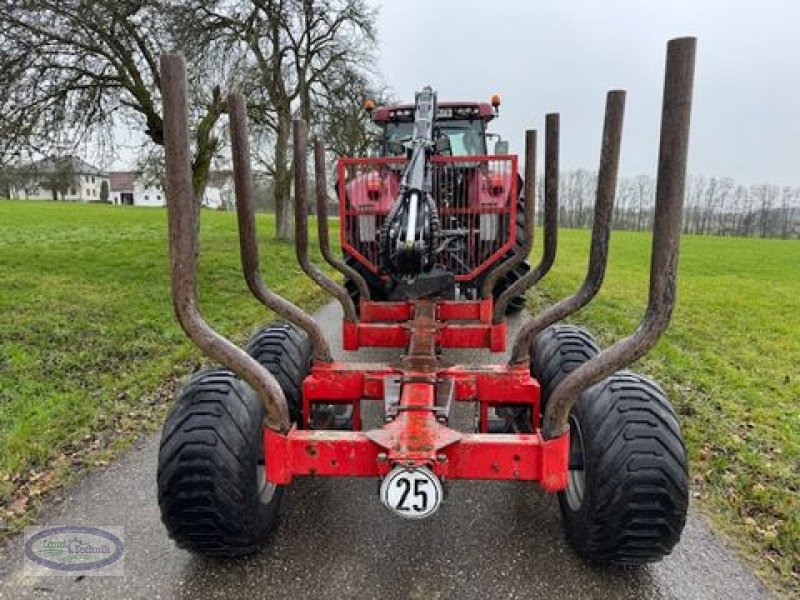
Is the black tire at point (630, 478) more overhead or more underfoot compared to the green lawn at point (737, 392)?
more overhead

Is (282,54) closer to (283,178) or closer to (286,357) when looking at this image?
(283,178)

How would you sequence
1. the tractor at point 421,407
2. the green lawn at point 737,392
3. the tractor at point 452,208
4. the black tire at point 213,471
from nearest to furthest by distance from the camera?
the tractor at point 421,407 < the black tire at point 213,471 < the green lawn at point 737,392 < the tractor at point 452,208

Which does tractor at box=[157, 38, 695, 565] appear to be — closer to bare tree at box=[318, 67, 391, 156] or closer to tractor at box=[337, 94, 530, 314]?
tractor at box=[337, 94, 530, 314]

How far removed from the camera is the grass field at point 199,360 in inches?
126

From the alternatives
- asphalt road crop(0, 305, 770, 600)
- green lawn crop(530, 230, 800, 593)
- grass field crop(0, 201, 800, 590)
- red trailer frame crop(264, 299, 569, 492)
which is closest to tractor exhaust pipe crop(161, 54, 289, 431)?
red trailer frame crop(264, 299, 569, 492)

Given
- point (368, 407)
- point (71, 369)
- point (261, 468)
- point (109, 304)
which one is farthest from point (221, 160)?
point (261, 468)

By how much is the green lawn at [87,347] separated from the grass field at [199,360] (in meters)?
0.01

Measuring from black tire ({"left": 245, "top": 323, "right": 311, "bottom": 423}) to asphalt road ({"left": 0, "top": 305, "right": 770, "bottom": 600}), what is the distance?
485mm

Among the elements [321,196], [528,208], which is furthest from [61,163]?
[528,208]

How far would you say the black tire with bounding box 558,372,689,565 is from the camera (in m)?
2.17

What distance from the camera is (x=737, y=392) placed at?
16.6ft

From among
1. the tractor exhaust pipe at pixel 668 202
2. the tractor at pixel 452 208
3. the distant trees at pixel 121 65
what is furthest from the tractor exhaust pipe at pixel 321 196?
the distant trees at pixel 121 65

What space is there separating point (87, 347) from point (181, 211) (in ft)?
15.9

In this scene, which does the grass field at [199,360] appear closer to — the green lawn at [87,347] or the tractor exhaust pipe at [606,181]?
the green lawn at [87,347]
